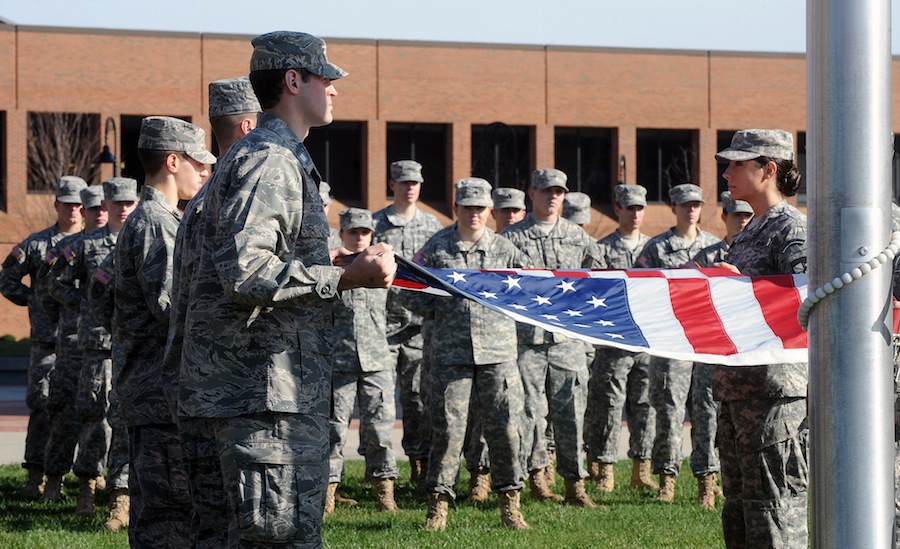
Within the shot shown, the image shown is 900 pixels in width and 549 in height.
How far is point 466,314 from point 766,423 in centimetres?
404

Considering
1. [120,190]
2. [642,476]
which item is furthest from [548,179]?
[120,190]

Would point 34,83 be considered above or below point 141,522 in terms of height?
above

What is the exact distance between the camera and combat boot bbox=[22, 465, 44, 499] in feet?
36.4

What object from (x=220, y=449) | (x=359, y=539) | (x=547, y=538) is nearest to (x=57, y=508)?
(x=359, y=539)

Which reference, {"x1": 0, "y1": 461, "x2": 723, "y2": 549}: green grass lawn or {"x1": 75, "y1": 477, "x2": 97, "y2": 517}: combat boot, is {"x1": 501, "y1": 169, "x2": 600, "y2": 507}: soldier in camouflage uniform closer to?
{"x1": 0, "y1": 461, "x2": 723, "y2": 549}: green grass lawn

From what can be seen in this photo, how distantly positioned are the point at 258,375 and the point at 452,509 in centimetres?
618

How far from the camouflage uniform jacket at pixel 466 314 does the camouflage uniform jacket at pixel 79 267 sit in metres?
2.37

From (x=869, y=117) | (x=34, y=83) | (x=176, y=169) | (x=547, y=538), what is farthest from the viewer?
(x=34, y=83)

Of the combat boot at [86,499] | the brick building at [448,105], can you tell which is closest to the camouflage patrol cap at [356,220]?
the combat boot at [86,499]

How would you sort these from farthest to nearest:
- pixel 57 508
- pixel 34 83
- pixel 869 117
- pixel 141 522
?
pixel 34 83, pixel 57 508, pixel 141 522, pixel 869 117

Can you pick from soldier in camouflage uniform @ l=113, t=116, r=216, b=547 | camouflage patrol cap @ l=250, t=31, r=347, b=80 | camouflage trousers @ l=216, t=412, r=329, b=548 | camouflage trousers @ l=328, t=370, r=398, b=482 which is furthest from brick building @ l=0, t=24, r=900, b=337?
camouflage trousers @ l=216, t=412, r=329, b=548

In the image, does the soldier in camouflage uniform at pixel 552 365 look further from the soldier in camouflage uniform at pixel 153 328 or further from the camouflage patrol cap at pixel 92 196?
the soldier in camouflage uniform at pixel 153 328

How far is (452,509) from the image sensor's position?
10.4m

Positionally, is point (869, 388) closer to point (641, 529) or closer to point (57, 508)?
point (641, 529)
